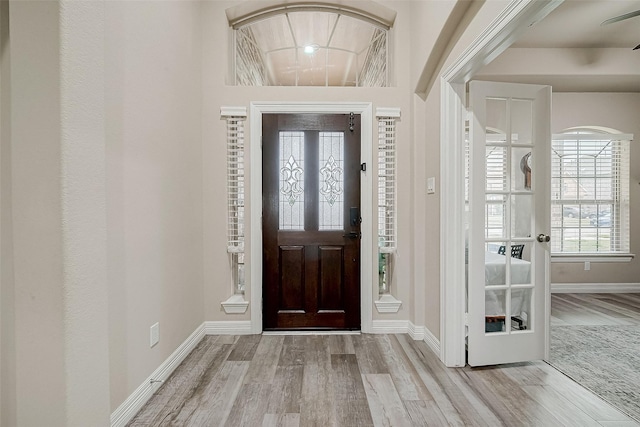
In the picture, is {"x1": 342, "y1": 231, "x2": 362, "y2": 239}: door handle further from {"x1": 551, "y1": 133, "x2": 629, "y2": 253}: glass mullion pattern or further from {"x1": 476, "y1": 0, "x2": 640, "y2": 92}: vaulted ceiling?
{"x1": 551, "y1": 133, "x2": 629, "y2": 253}: glass mullion pattern

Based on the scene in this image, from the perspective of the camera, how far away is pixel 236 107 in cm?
284

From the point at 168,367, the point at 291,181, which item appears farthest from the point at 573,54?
the point at 168,367

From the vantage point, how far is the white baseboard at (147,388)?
1.60 m

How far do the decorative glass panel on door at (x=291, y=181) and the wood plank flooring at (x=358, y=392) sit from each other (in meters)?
1.10

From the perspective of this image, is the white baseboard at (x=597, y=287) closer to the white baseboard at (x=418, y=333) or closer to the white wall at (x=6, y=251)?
the white baseboard at (x=418, y=333)

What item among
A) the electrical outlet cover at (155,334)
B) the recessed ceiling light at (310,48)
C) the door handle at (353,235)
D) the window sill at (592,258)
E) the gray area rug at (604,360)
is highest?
the recessed ceiling light at (310,48)

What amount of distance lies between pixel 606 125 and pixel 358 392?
5.19 meters

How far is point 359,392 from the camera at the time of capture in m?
1.91

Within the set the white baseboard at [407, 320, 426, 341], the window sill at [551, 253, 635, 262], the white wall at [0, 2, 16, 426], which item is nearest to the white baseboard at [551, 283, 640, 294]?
the window sill at [551, 253, 635, 262]

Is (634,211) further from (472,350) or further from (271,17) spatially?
(271,17)

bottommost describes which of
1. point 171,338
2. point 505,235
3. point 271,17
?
point 171,338

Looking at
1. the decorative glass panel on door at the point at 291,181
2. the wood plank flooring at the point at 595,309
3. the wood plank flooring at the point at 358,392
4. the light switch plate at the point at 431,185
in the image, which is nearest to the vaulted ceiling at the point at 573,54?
the light switch plate at the point at 431,185

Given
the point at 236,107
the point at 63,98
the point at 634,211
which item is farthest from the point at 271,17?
the point at 634,211

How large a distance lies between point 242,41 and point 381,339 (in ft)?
10.1
